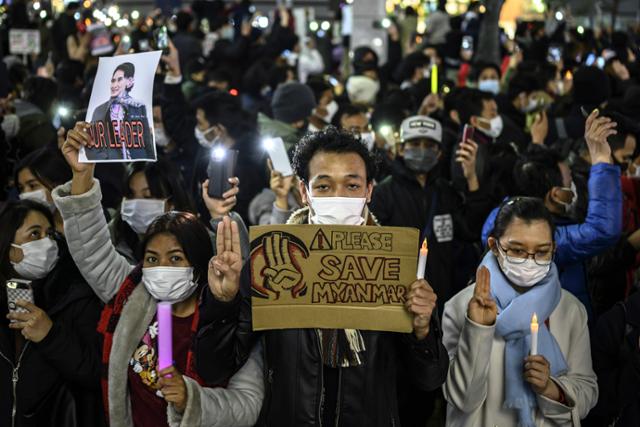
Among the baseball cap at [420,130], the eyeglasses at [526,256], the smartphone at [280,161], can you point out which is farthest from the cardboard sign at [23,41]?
the eyeglasses at [526,256]

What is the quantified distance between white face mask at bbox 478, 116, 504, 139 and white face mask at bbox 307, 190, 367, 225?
4.47 m

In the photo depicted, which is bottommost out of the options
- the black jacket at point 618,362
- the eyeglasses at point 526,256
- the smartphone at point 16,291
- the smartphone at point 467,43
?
the black jacket at point 618,362

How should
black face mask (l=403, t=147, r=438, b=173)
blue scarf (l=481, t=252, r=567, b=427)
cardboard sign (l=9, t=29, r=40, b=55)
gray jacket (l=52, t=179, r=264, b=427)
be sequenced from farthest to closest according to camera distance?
cardboard sign (l=9, t=29, r=40, b=55) → black face mask (l=403, t=147, r=438, b=173) → blue scarf (l=481, t=252, r=567, b=427) → gray jacket (l=52, t=179, r=264, b=427)

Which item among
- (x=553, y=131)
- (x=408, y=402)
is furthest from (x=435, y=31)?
(x=408, y=402)

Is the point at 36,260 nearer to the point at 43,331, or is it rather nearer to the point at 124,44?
the point at 43,331

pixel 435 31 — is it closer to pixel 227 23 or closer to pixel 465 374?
pixel 227 23

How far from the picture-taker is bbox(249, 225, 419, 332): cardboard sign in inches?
119

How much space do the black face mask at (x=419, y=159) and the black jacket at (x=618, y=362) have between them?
2125 millimetres

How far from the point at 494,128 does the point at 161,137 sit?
2.83m

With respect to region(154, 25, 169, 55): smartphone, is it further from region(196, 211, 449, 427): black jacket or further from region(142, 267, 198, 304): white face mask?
region(196, 211, 449, 427): black jacket

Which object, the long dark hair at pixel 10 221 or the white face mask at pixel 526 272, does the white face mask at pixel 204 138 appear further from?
the white face mask at pixel 526 272

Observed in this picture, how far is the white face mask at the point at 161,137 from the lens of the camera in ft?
23.6

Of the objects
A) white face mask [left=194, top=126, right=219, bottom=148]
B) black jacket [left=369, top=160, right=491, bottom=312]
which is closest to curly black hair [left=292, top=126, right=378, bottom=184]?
black jacket [left=369, top=160, right=491, bottom=312]

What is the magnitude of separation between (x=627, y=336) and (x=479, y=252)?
2.12 m
